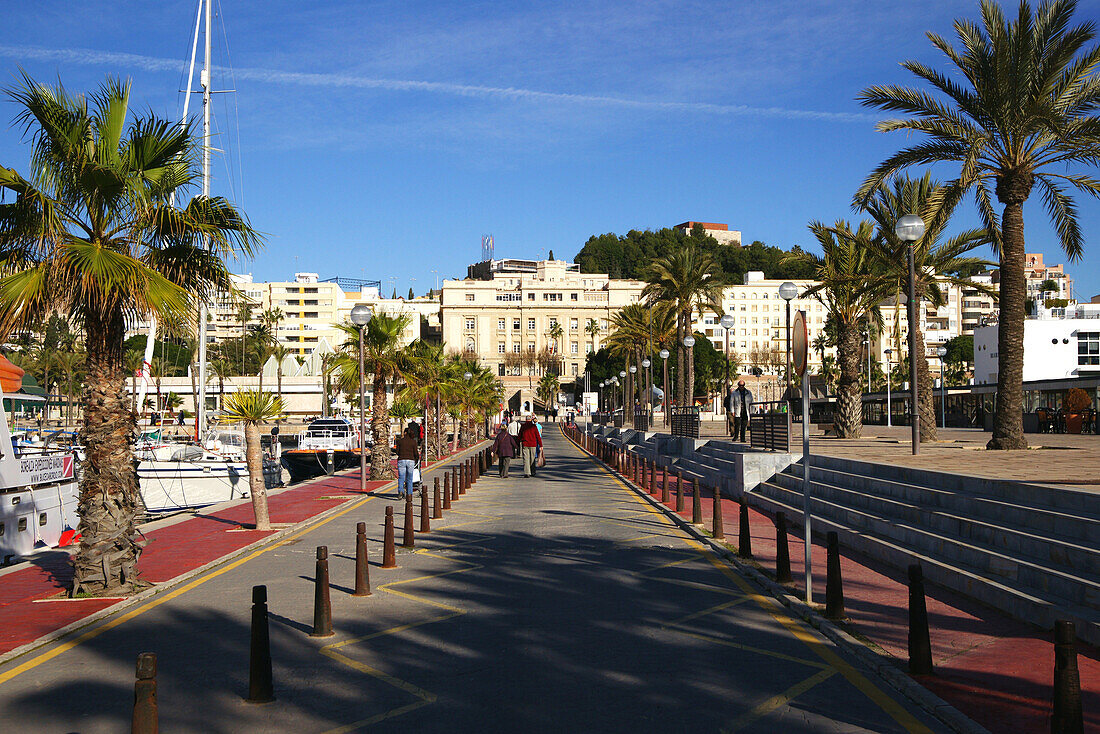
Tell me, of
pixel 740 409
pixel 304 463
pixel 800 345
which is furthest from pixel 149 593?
pixel 304 463

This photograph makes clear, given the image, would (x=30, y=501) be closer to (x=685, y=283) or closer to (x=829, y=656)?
(x=829, y=656)

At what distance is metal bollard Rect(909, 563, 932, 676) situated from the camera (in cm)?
725

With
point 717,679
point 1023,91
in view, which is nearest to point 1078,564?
point 717,679

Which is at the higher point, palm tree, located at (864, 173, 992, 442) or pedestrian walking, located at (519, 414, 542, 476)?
palm tree, located at (864, 173, 992, 442)

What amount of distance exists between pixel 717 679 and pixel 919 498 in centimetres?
775

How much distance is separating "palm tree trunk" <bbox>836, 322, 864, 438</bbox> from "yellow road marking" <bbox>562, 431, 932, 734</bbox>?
2132cm

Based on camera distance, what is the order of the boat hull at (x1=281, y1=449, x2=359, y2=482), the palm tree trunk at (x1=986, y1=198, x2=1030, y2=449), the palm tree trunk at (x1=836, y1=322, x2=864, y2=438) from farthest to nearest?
the boat hull at (x1=281, y1=449, x2=359, y2=482), the palm tree trunk at (x1=836, y1=322, x2=864, y2=438), the palm tree trunk at (x1=986, y1=198, x2=1030, y2=449)

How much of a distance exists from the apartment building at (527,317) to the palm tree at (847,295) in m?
140

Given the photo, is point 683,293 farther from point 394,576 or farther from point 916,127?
point 394,576

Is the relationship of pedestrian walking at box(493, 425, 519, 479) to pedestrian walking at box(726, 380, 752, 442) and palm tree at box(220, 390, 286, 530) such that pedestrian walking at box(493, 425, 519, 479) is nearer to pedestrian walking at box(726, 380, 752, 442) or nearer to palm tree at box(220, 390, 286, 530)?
pedestrian walking at box(726, 380, 752, 442)

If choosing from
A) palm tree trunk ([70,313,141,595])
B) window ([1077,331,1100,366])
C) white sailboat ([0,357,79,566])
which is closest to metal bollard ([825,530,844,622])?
palm tree trunk ([70,313,141,595])

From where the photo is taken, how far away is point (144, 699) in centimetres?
527

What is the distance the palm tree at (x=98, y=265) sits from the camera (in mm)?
10906

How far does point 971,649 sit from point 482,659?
417 cm
